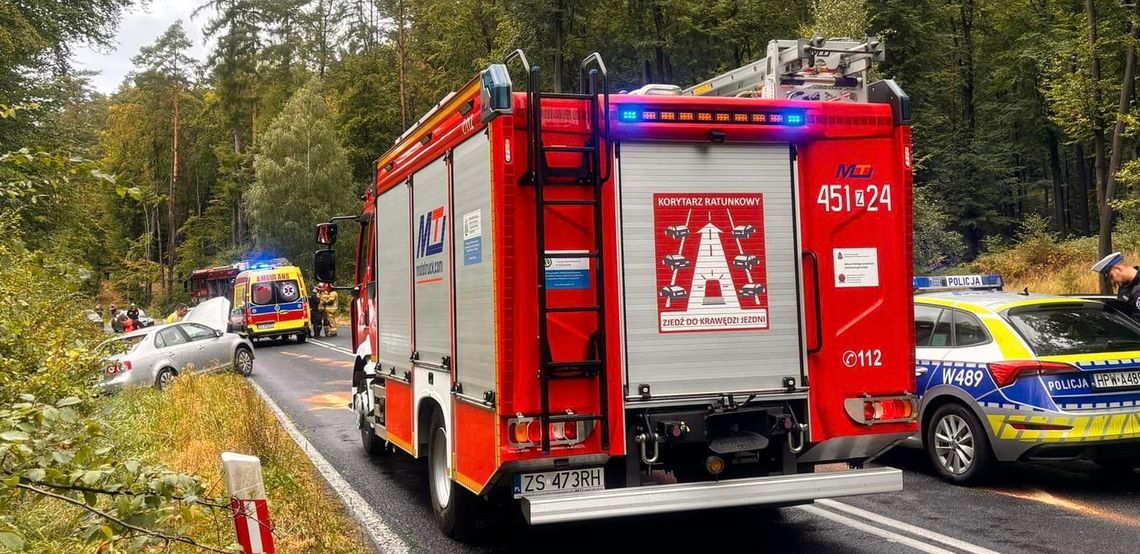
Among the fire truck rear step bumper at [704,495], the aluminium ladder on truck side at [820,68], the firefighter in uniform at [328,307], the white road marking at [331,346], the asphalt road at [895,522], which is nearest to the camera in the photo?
the fire truck rear step bumper at [704,495]

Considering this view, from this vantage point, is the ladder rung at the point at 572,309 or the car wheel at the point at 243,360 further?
the car wheel at the point at 243,360

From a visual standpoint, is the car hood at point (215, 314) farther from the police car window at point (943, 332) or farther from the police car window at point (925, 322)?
the police car window at point (943, 332)

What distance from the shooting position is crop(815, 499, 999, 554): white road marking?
18.8ft

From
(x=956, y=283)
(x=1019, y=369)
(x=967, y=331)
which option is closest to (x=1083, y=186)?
(x=956, y=283)

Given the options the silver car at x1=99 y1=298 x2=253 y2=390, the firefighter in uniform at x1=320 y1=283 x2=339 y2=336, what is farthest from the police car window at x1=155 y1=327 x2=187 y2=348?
the firefighter in uniform at x1=320 y1=283 x2=339 y2=336

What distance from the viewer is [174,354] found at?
17.6 meters

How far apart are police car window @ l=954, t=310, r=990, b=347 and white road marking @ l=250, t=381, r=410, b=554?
15.9 feet

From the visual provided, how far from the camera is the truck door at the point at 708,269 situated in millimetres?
5348

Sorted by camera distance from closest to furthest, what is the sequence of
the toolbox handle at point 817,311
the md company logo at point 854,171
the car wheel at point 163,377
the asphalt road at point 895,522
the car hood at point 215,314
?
the toolbox handle at point 817,311, the md company logo at point 854,171, the asphalt road at point 895,522, the car wheel at point 163,377, the car hood at point 215,314

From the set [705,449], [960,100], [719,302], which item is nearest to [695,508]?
[705,449]

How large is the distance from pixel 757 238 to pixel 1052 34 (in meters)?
39.1

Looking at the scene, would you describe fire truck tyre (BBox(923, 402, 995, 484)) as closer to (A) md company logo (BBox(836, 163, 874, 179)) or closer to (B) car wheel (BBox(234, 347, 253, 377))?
(A) md company logo (BBox(836, 163, 874, 179))

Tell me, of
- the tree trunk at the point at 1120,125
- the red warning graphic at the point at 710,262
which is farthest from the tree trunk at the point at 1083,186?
the red warning graphic at the point at 710,262

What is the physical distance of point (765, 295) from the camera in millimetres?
5559
